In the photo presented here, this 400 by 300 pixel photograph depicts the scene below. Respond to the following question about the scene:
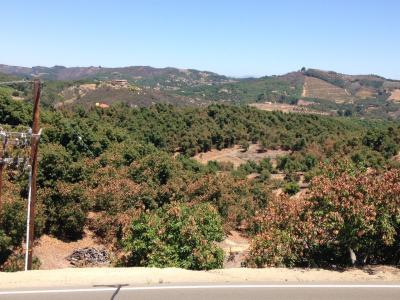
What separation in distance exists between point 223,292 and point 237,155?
59.7 metres

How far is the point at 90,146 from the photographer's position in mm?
42594

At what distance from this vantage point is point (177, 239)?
42.6ft

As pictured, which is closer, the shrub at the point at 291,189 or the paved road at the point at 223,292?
the paved road at the point at 223,292

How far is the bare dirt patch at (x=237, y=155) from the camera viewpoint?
220ft

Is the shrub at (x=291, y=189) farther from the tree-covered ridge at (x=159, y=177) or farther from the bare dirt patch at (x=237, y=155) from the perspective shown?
the bare dirt patch at (x=237, y=155)

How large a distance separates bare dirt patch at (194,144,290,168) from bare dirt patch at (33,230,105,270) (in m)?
42.9

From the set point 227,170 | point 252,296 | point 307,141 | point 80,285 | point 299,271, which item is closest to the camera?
point 252,296

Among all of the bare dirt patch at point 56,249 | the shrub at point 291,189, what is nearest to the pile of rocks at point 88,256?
the bare dirt patch at point 56,249

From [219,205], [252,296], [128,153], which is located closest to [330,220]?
[252,296]

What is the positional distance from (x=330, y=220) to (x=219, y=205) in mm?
17157

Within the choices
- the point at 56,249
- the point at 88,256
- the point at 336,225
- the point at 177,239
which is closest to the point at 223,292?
the point at 177,239

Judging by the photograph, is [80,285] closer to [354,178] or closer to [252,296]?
[252,296]

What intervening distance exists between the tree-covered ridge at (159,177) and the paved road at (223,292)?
2490 millimetres

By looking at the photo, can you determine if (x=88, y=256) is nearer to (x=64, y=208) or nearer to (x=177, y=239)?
(x=64, y=208)
